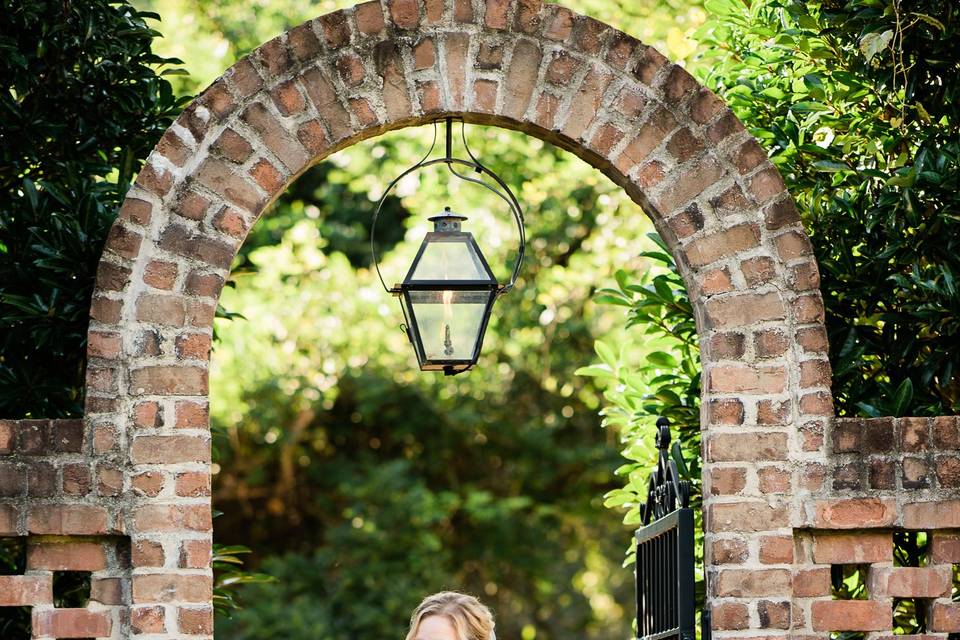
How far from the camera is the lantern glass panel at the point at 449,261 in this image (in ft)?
14.2

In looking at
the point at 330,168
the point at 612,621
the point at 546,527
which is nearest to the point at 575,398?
the point at 546,527

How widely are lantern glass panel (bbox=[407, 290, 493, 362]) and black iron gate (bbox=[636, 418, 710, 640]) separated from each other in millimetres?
695

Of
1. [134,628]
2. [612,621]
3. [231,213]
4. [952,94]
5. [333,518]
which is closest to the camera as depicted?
[134,628]

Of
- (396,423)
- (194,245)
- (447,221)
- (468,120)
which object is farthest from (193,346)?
(396,423)

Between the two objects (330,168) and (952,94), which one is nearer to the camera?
(952,94)

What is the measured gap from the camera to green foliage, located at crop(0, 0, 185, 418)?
4.59 meters

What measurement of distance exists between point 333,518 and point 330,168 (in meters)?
3.50

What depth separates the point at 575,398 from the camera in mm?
12289

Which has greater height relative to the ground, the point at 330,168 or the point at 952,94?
the point at 330,168

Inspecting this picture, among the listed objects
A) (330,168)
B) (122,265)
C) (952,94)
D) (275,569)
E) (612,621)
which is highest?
(330,168)

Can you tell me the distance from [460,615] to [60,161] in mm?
2478

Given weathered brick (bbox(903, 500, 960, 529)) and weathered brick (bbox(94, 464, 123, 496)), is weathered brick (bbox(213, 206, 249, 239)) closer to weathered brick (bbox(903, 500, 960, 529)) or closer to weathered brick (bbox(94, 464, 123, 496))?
weathered brick (bbox(94, 464, 123, 496))

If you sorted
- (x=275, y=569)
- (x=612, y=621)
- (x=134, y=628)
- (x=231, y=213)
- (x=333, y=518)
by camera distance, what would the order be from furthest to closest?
(x=612, y=621), (x=333, y=518), (x=275, y=569), (x=231, y=213), (x=134, y=628)

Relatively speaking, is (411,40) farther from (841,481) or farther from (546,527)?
(546,527)
